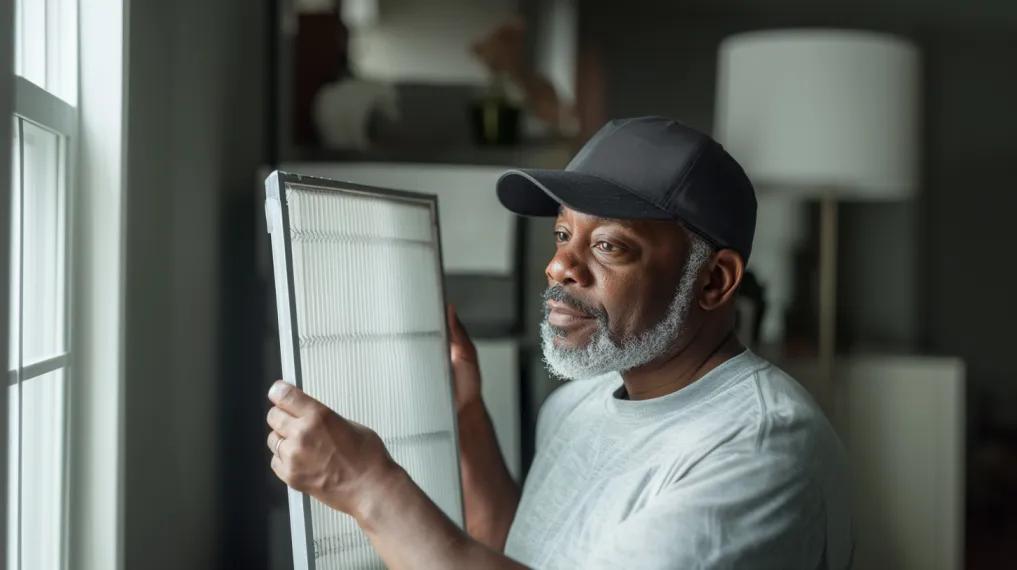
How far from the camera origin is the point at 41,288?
1.57m

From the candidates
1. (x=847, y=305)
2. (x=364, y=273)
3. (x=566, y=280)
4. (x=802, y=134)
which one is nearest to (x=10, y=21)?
(x=364, y=273)

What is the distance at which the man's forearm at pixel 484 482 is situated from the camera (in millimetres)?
1926

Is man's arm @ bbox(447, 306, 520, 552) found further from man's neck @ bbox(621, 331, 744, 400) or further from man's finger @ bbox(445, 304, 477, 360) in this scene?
man's neck @ bbox(621, 331, 744, 400)

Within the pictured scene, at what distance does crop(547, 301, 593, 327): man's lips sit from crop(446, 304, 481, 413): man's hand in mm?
320

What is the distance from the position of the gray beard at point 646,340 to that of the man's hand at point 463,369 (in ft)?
1.11

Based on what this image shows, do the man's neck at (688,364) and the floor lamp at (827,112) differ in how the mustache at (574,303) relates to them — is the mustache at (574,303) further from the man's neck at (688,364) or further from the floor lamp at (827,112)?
the floor lamp at (827,112)

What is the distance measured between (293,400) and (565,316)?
43 centimetres

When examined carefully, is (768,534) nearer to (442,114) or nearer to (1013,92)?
(442,114)

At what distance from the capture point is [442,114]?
328 cm

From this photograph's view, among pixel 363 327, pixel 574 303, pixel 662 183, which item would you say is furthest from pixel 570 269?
pixel 363 327

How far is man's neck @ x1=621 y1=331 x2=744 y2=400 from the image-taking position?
161cm

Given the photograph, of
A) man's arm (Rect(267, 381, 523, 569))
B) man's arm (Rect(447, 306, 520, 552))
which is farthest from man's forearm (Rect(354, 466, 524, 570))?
→ man's arm (Rect(447, 306, 520, 552))

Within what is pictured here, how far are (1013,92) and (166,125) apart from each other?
2.74 m

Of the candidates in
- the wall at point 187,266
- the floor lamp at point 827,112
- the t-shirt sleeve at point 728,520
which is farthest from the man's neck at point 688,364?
the floor lamp at point 827,112
